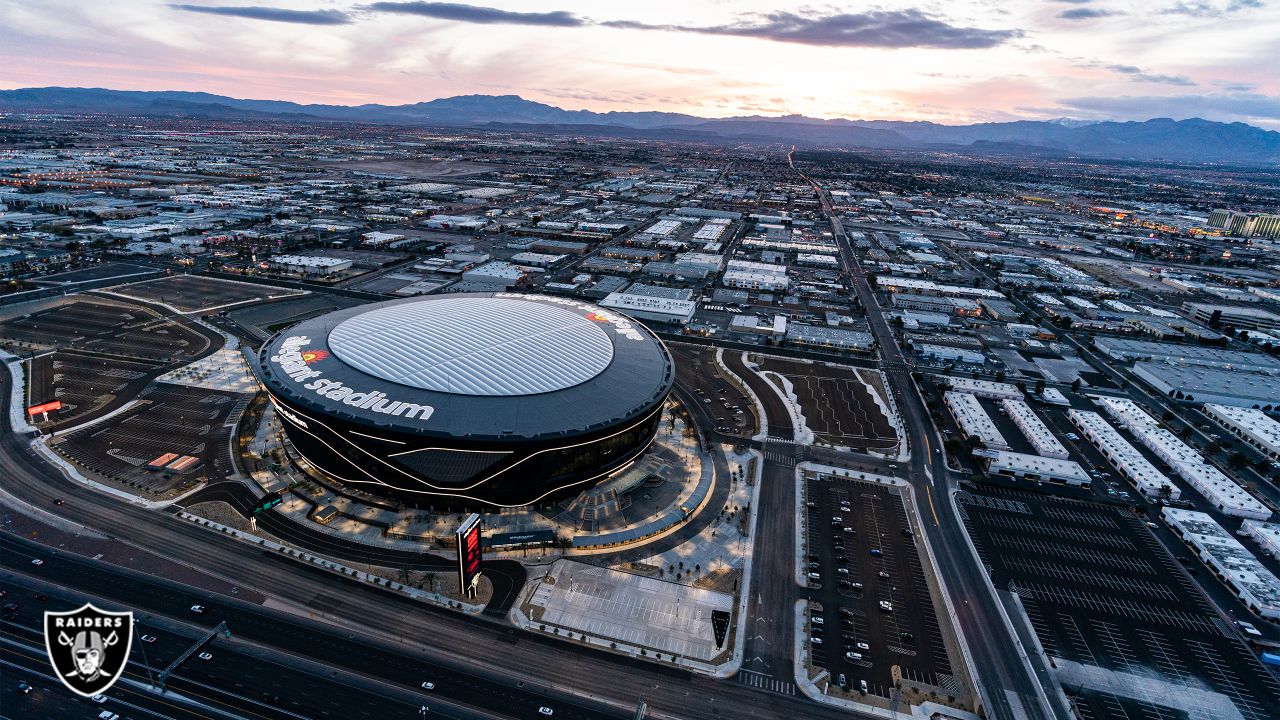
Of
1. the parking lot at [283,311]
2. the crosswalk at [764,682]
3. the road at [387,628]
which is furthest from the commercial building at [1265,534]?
the parking lot at [283,311]

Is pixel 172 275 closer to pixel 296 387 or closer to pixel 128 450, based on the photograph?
pixel 128 450

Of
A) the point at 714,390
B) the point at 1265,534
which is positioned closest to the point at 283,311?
the point at 714,390

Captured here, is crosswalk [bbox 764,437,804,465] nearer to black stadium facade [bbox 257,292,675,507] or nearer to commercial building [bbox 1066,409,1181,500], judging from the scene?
black stadium facade [bbox 257,292,675,507]

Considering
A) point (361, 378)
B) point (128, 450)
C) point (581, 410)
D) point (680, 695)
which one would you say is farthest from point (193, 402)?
point (680, 695)

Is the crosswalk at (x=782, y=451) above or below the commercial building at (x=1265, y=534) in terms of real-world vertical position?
above

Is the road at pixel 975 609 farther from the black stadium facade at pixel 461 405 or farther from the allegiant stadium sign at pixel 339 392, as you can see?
the allegiant stadium sign at pixel 339 392

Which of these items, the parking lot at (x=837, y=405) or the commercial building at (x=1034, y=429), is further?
the parking lot at (x=837, y=405)
